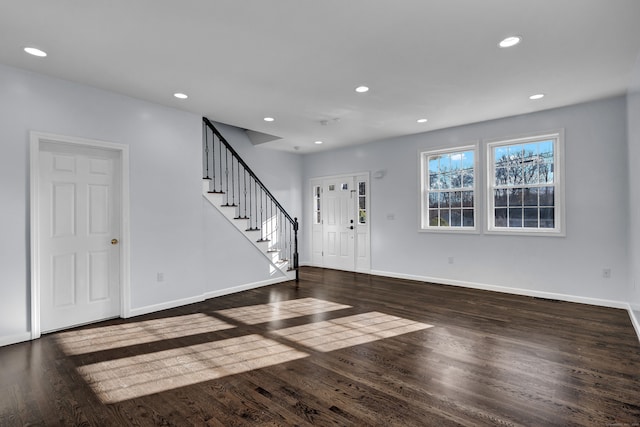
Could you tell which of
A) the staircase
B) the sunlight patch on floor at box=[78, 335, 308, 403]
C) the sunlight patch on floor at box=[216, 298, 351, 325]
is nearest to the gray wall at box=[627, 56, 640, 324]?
the sunlight patch on floor at box=[216, 298, 351, 325]

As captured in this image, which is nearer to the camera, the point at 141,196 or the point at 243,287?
the point at 141,196

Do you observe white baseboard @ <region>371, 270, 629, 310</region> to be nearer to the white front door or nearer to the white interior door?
the white interior door

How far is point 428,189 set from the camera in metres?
6.25

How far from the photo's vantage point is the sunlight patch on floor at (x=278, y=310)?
4098 millimetres

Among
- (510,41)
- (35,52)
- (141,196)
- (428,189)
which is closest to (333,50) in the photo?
(510,41)

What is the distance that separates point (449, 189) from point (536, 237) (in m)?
1.54

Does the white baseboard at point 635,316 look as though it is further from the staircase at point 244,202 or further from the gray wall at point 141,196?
the gray wall at point 141,196

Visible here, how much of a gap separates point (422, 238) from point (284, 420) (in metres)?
4.69

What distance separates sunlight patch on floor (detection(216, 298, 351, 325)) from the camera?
161 inches

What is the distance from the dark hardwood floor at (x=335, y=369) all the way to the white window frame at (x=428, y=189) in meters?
1.66

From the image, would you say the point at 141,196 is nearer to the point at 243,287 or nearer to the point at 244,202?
the point at 243,287

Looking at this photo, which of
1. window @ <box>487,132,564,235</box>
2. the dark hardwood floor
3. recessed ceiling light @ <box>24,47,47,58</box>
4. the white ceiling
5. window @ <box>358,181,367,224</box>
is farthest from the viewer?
window @ <box>358,181,367,224</box>

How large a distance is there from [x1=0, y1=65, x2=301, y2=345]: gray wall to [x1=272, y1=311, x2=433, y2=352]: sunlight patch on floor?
1912 millimetres

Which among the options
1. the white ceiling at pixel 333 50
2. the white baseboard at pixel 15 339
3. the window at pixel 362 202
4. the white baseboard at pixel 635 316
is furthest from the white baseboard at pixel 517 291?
the white baseboard at pixel 15 339
